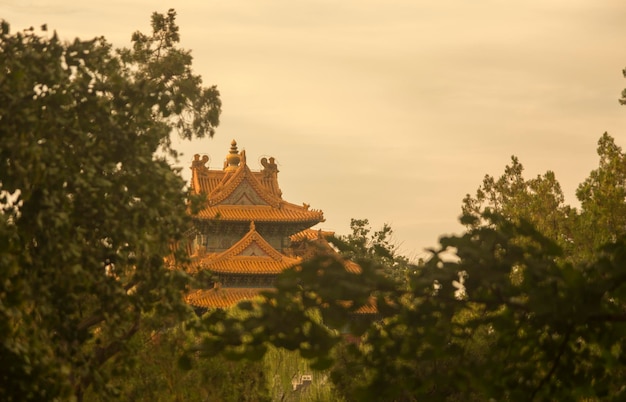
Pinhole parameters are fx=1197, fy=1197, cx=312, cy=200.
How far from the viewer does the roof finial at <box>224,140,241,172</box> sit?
164 ft

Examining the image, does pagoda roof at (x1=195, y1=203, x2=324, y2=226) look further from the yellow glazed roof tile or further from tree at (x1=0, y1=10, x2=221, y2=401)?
tree at (x1=0, y1=10, x2=221, y2=401)

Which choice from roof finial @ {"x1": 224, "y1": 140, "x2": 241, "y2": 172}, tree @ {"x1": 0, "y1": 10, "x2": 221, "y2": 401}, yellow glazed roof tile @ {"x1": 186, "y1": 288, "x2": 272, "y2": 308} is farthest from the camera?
roof finial @ {"x1": 224, "y1": 140, "x2": 241, "y2": 172}

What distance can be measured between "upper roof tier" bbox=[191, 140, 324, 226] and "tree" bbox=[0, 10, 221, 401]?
32.7m

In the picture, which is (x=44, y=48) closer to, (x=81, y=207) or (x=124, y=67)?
(x=81, y=207)

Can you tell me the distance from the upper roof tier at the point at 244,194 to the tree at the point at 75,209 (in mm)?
32704

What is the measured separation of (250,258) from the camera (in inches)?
1828

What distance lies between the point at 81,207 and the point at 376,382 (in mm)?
5888

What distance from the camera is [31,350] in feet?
32.8

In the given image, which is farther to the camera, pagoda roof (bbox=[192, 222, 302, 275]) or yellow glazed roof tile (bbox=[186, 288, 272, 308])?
→ pagoda roof (bbox=[192, 222, 302, 275])

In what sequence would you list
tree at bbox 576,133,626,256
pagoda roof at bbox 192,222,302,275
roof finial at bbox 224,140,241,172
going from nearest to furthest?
tree at bbox 576,133,626,256 → pagoda roof at bbox 192,222,302,275 → roof finial at bbox 224,140,241,172

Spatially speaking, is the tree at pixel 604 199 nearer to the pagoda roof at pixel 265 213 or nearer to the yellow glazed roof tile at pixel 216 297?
the yellow glazed roof tile at pixel 216 297

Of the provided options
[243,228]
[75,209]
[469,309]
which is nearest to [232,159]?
[243,228]

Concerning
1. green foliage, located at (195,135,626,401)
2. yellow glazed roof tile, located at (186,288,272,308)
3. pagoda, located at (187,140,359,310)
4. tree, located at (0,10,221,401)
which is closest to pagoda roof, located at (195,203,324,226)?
pagoda, located at (187,140,359,310)

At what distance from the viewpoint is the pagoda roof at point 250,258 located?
1791 inches
